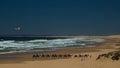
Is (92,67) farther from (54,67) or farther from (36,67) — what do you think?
(36,67)

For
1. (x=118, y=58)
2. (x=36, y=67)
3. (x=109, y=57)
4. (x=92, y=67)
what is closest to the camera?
(x=92, y=67)

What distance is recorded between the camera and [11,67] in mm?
17656

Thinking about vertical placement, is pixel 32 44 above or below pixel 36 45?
below

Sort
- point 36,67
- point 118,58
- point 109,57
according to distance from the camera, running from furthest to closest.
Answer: point 109,57, point 118,58, point 36,67

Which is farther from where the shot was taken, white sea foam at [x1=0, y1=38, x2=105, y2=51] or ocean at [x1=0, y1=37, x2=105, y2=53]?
white sea foam at [x1=0, y1=38, x2=105, y2=51]

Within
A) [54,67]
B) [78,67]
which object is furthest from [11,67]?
[78,67]

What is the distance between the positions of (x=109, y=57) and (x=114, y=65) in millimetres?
3942

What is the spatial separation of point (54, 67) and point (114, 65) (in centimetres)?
337

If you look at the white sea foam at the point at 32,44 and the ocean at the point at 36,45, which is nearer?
the ocean at the point at 36,45

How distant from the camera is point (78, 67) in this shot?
16.5 meters

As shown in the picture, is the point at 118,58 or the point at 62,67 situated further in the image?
the point at 118,58

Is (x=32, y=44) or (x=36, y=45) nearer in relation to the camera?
(x=36, y=45)

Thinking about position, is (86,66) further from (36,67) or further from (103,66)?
(36,67)

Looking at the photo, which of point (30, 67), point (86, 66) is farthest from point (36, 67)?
point (86, 66)
